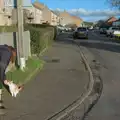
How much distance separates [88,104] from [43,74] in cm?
478

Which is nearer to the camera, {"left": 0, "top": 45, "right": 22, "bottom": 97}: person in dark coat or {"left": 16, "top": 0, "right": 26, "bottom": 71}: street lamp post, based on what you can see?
{"left": 0, "top": 45, "right": 22, "bottom": 97}: person in dark coat

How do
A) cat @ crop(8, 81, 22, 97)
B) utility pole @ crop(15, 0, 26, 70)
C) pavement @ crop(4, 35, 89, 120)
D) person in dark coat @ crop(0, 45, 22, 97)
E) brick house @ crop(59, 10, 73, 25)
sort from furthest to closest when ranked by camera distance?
1. brick house @ crop(59, 10, 73, 25)
2. utility pole @ crop(15, 0, 26, 70)
3. cat @ crop(8, 81, 22, 97)
4. person in dark coat @ crop(0, 45, 22, 97)
5. pavement @ crop(4, 35, 89, 120)

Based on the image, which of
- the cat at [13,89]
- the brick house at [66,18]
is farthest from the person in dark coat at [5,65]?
the brick house at [66,18]

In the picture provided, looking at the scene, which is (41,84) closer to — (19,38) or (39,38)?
(19,38)

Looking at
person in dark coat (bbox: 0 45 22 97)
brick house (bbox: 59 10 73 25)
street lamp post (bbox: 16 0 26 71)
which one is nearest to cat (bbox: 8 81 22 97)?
→ person in dark coat (bbox: 0 45 22 97)

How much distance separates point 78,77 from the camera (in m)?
13.7

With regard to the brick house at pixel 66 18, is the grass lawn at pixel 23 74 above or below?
above

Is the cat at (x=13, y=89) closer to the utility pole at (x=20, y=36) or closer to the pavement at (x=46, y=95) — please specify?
the pavement at (x=46, y=95)

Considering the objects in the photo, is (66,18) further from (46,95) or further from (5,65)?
(5,65)

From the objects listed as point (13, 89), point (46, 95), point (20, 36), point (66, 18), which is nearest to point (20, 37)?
point (20, 36)

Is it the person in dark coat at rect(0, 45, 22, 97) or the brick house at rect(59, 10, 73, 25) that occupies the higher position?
the person in dark coat at rect(0, 45, 22, 97)

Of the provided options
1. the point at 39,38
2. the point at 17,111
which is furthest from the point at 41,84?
the point at 39,38

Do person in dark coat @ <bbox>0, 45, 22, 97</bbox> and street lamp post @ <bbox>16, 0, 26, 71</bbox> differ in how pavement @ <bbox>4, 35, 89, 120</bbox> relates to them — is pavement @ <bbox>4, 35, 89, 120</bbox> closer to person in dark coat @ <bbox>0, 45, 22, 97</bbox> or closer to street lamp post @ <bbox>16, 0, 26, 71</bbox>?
person in dark coat @ <bbox>0, 45, 22, 97</bbox>

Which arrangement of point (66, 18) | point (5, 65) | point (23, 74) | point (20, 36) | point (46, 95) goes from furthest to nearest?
point (66, 18) → point (20, 36) → point (23, 74) → point (46, 95) → point (5, 65)
